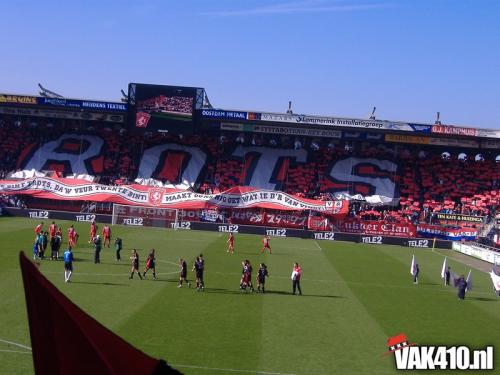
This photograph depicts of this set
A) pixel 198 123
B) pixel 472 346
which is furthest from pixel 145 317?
pixel 198 123

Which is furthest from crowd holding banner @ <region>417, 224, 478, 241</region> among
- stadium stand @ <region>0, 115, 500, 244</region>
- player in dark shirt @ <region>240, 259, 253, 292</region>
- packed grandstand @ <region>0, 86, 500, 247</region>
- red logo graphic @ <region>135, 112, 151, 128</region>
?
player in dark shirt @ <region>240, 259, 253, 292</region>

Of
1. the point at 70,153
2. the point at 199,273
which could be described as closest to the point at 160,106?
the point at 70,153

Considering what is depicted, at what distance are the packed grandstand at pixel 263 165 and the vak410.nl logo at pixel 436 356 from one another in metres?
38.1

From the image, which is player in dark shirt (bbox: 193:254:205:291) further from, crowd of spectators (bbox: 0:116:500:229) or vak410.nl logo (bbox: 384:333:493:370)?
crowd of spectators (bbox: 0:116:500:229)

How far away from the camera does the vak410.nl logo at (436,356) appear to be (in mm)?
16562

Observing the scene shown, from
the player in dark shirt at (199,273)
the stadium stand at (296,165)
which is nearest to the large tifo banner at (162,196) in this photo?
the stadium stand at (296,165)

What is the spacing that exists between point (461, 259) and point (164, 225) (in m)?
25.5

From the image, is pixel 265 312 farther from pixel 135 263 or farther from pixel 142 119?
pixel 142 119

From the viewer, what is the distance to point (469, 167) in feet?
217

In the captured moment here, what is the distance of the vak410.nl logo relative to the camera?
16.6 meters

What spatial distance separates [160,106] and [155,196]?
9.89 metres

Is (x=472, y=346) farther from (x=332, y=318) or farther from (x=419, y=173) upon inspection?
(x=419, y=173)

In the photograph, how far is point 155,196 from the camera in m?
58.3

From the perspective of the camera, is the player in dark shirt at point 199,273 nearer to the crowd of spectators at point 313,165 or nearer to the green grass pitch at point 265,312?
the green grass pitch at point 265,312
